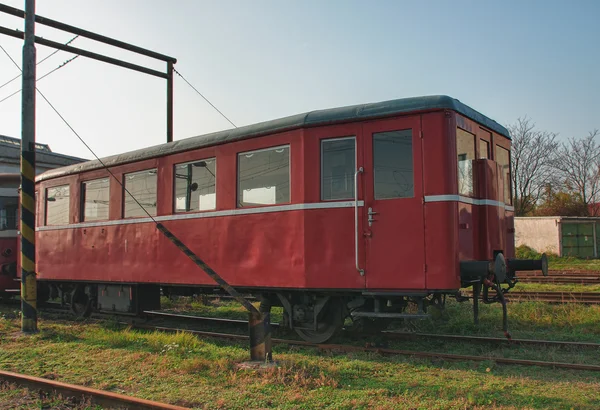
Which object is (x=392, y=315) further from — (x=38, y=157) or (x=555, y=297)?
(x=38, y=157)

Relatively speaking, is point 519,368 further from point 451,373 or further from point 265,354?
point 265,354

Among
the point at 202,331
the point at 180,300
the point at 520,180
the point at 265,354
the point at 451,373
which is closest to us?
the point at 451,373

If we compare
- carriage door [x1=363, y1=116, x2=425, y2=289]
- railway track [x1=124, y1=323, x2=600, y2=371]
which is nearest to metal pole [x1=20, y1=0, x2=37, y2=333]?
railway track [x1=124, y1=323, x2=600, y2=371]

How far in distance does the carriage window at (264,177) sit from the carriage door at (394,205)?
125cm

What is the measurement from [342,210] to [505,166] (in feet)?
10.4

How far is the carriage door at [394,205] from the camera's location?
6621 millimetres

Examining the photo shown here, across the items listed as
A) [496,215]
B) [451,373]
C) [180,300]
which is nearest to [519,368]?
[451,373]

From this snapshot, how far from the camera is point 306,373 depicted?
580 centimetres

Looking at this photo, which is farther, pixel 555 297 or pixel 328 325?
pixel 555 297

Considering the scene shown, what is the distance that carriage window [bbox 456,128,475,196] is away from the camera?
275 inches

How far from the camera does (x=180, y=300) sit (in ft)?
44.2

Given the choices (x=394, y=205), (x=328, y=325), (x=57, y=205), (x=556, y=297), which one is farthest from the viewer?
(x=556, y=297)

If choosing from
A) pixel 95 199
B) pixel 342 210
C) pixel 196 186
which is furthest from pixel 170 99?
pixel 342 210

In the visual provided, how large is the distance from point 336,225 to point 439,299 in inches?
63.4
